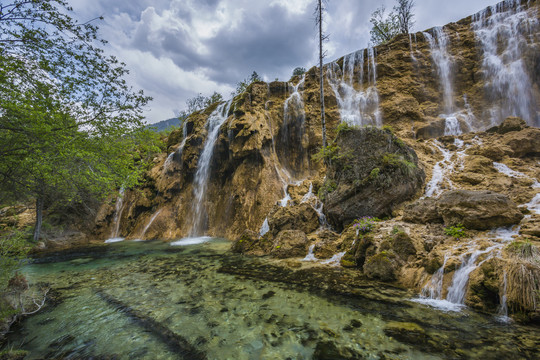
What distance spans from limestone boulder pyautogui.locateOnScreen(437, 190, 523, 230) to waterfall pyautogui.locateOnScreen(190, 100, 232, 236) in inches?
601

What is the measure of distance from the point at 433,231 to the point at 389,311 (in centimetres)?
342

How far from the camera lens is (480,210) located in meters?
5.86

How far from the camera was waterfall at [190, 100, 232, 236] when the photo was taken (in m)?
17.7

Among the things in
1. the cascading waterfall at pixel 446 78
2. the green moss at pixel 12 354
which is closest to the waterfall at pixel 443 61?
the cascading waterfall at pixel 446 78

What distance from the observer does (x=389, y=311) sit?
4324mm

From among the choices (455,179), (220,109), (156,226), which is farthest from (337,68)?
(156,226)

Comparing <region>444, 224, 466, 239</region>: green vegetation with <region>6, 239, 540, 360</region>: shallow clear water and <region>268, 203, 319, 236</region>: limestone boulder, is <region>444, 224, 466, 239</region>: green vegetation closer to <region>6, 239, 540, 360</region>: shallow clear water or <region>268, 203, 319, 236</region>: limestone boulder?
<region>6, 239, 540, 360</region>: shallow clear water

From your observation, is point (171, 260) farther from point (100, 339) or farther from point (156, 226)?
point (156, 226)

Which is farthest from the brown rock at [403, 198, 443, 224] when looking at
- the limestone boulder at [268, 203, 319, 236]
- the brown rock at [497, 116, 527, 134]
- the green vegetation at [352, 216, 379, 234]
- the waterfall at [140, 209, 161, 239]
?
the waterfall at [140, 209, 161, 239]

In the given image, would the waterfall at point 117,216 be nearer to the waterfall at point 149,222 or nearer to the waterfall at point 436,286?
the waterfall at point 149,222

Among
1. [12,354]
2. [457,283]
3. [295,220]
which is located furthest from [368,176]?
[12,354]

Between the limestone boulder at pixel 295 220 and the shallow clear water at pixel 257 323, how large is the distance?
3232 mm

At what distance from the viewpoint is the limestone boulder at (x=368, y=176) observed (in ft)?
29.6

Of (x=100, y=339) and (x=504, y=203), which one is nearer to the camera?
(x=100, y=339)
